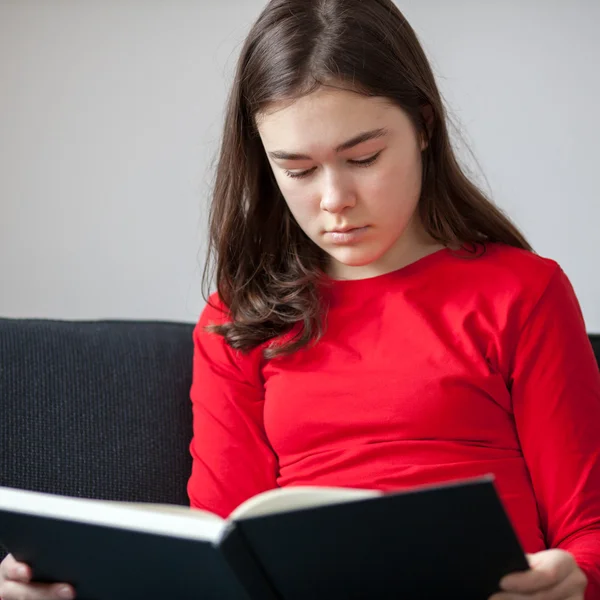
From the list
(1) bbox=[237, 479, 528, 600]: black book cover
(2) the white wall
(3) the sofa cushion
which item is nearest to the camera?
(1) bbox=[237, 479, 528, 600]: black book cover

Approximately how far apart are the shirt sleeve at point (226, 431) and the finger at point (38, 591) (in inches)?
12.9

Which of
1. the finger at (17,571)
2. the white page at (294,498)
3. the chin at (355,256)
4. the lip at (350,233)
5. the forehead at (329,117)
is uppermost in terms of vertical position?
the forehead at (329,117)

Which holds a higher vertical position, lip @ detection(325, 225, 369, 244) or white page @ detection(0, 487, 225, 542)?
lip @ detection(325, 225, 369, 244)

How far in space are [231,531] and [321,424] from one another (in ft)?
1.57

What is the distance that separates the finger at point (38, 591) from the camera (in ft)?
3.30

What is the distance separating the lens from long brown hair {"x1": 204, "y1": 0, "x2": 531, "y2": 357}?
47.1 inches

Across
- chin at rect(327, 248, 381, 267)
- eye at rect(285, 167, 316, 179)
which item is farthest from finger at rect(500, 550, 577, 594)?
eye at rect(285, 167, 316, 179)

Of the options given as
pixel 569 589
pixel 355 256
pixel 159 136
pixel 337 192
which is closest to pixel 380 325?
pixel 355 256

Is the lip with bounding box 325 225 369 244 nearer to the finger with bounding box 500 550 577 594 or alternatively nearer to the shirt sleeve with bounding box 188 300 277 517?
the shirt sleeve with bounding box 188 300 277 517

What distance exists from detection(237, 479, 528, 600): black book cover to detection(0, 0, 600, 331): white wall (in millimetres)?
1033

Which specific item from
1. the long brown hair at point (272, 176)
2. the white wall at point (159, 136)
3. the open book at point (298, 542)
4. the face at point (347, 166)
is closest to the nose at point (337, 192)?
the face at point (347, 166)

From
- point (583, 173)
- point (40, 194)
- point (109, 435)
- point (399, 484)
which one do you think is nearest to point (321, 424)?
point (399, 484)

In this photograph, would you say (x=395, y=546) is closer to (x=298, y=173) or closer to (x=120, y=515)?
(x=120, y=515)

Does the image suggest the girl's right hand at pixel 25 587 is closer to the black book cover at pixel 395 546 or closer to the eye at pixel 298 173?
the black book cover at pixel 395 546
